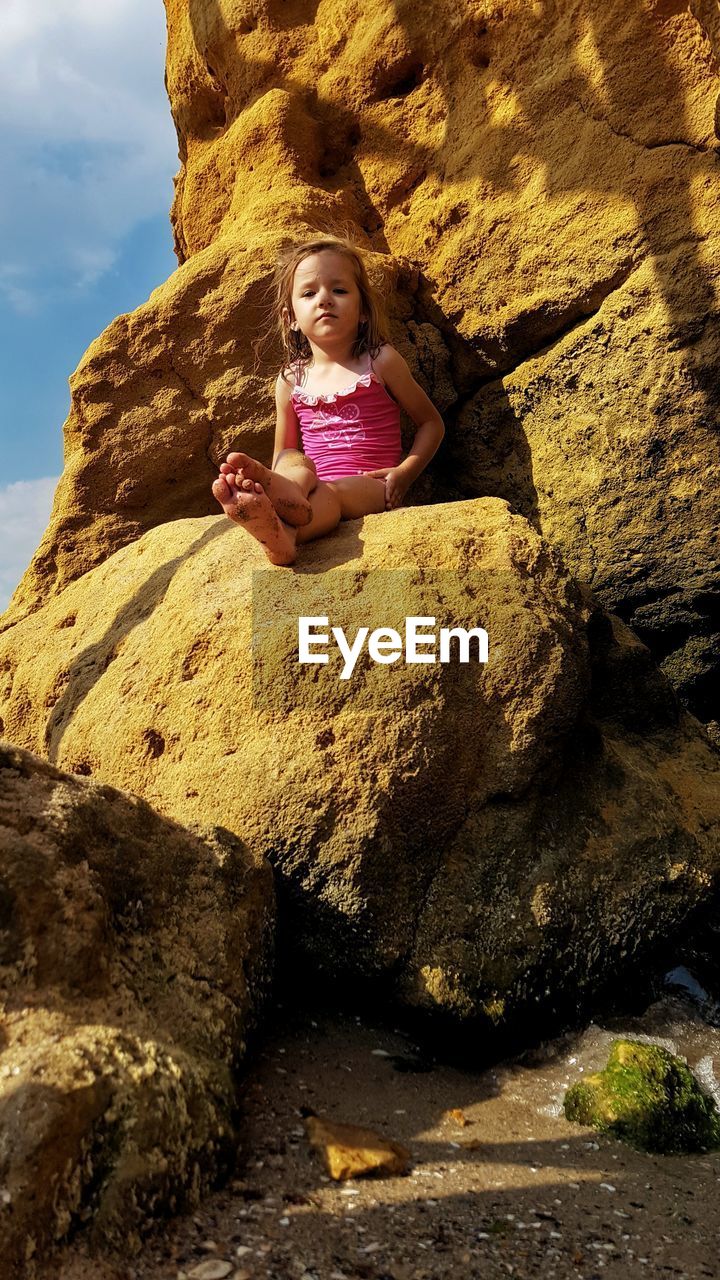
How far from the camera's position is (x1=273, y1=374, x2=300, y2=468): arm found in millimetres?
3965

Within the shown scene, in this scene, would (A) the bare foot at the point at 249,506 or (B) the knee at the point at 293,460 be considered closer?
(A) the bare foot at the point at 249,506

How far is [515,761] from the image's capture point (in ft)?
8.77

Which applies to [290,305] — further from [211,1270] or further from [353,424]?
[211,1270]

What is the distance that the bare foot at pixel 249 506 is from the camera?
2.73 meters

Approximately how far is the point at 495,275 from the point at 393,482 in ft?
4.11

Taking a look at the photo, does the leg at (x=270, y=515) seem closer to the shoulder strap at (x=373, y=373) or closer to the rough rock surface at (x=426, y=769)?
the rough rock surface at (x=426, y=769)

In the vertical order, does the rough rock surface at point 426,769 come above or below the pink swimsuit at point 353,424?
below

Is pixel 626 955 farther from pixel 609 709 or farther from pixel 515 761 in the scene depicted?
pixel 609 709

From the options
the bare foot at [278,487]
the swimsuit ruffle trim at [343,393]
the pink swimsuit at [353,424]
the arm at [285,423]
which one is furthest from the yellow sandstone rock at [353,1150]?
the swimsuit ruffle trim at [343,393]

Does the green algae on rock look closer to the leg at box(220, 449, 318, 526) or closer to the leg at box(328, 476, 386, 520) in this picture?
the leg at box(220, 449, 318, 526)

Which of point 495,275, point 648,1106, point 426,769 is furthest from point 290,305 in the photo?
point 648,1106

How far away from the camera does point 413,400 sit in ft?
13.1

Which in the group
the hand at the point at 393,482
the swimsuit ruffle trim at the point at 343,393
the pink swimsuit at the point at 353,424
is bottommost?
the hand at the point at 393,482

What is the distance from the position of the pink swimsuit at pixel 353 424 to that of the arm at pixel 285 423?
25 mm
